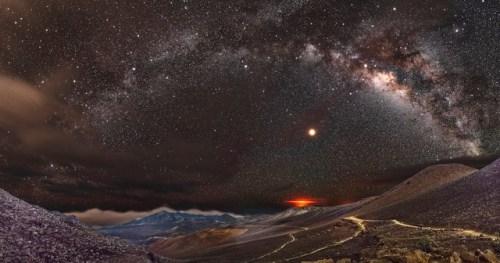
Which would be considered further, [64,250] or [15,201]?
[15,201]

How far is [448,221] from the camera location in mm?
46938

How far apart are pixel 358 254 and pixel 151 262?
21641 mm

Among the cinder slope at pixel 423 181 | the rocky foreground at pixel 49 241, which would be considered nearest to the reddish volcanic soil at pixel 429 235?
the rocky foreground at pixel 49 241

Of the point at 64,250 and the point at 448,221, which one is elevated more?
the point at 64,250

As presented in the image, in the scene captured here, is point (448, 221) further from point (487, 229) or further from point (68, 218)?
point (68, 218)

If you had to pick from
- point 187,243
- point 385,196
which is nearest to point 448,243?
point 385,196

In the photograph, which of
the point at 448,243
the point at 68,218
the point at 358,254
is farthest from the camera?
the point at 68,218

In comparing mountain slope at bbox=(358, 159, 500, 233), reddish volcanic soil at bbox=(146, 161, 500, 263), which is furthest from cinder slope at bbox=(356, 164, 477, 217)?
reddish volcanic soil at bbox=(146, 161, 500, 263)

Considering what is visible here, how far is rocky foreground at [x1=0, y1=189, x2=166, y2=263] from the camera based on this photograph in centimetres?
3136

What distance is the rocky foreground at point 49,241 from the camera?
31.4 meters

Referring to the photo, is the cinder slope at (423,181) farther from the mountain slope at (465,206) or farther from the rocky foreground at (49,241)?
the rocky foreground at (49,241)

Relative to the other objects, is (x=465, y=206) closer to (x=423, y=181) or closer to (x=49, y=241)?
(x=423, y=181)

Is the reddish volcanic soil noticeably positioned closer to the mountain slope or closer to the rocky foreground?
the mountain slope

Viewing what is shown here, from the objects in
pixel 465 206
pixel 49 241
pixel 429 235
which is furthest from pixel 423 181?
pixel 49 241
